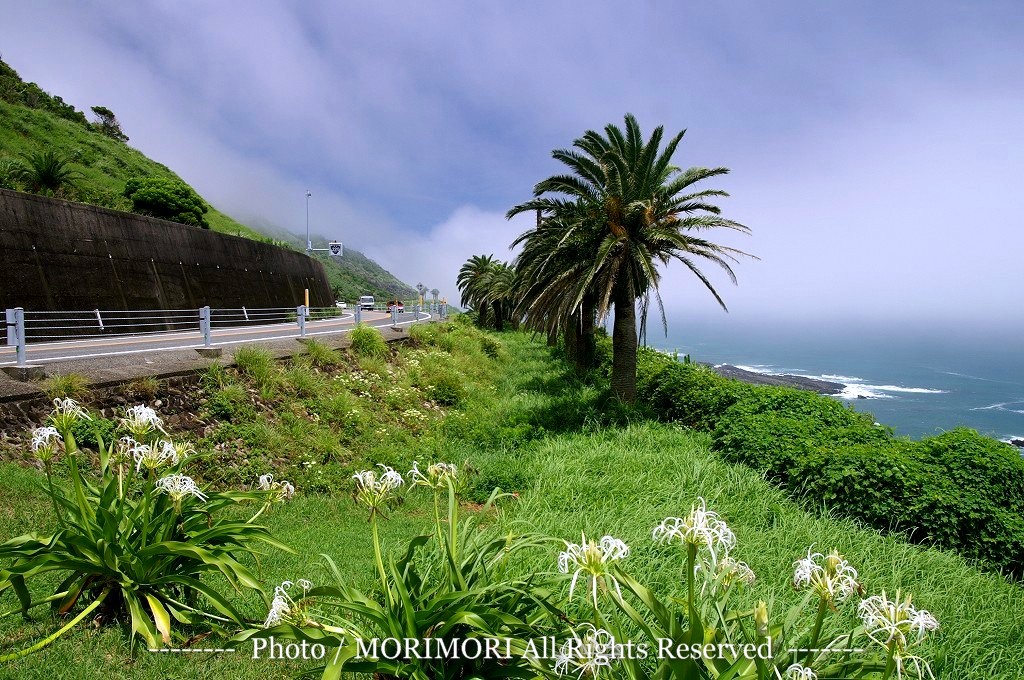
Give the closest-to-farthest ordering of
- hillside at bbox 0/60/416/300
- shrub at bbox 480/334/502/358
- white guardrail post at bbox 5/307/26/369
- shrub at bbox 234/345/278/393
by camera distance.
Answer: white guardrail post at bbox 5/307/26/369, shrub at bbox 234/345/278/393, shrub at bbox 480/334/502/358, hillside at bbox 0/60/416/300

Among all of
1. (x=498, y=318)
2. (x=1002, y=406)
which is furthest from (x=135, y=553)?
(x=1002, y=406)

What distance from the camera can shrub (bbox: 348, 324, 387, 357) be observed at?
14.5 m

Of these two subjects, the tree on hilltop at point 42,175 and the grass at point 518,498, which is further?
the tree on hilltop at point 42,175

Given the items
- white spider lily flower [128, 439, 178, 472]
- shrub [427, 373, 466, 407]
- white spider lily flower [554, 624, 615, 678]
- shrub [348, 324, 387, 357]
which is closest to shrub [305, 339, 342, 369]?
shrub [348, 324, 387, 357]

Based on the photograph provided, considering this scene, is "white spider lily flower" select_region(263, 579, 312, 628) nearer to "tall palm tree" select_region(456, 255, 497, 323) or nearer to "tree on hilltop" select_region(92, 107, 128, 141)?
"tall palm tree" select_region(456, 255, 497, 323)

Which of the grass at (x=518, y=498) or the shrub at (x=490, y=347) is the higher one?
the shrub at (x=490, y=347)

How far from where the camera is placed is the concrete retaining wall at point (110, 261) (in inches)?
533

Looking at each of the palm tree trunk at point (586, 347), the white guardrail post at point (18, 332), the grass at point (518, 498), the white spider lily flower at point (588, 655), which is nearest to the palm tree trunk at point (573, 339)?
the palm tree trunk at point (586, 347)

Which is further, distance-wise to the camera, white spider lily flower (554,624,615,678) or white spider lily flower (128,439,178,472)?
white spider lily flower (128,439,178,472)

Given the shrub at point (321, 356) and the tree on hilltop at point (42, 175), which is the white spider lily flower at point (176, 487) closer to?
the shrub at point (321, 356)

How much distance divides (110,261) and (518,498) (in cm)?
1745

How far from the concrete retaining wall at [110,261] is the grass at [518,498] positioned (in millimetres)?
Answer: 8843

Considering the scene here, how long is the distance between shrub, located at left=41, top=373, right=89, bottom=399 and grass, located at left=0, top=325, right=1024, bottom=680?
1.49 metres

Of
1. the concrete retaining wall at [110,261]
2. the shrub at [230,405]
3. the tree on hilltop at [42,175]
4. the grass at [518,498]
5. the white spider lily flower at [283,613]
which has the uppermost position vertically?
the tree on hilltop at [42,175]
